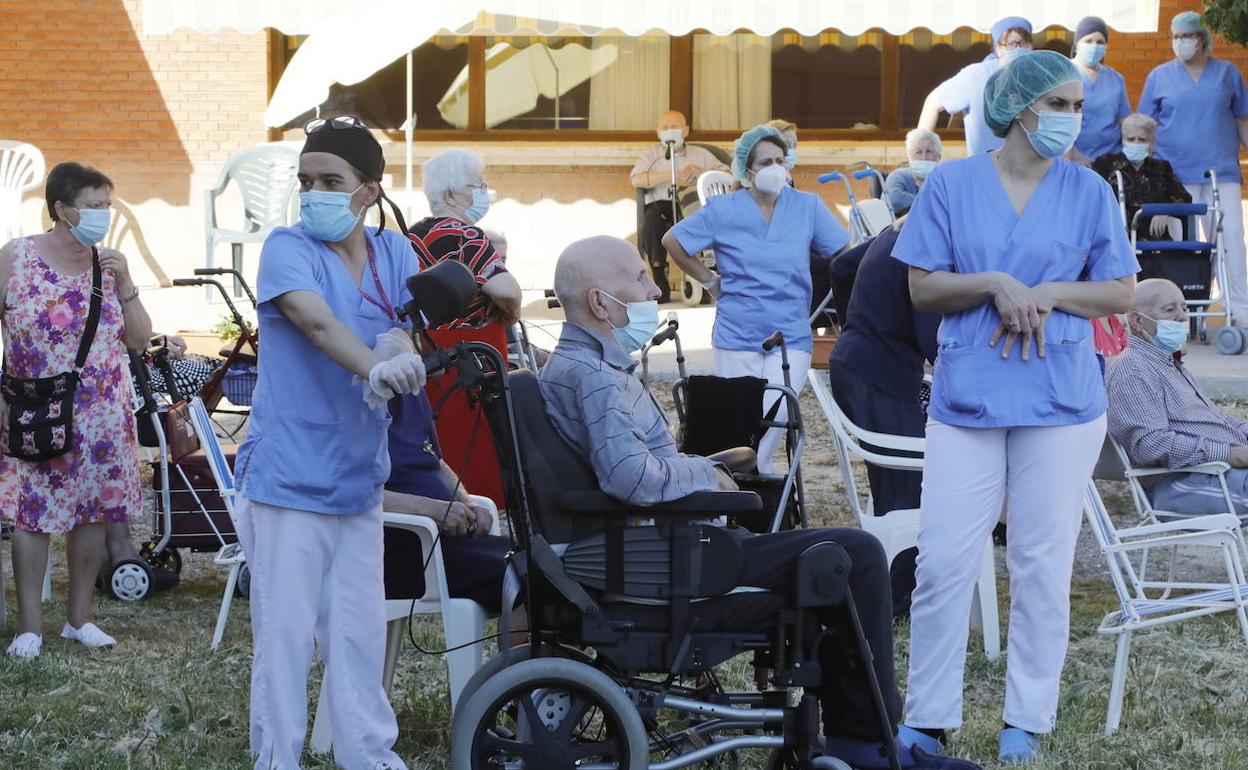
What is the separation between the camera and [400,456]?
16.6 ft

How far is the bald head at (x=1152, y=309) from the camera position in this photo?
6.36 m

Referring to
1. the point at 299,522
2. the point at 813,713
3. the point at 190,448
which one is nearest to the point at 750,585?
the point at 813,713

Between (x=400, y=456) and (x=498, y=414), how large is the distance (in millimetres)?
955

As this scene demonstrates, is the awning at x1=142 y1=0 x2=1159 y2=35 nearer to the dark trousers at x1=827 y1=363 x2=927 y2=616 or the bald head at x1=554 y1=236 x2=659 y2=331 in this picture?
the dark trousers at x1=827 y1=363 x2=927 y2=616

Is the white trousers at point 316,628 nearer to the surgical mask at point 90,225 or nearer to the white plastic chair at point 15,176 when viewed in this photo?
the surgical mask at point 90,225

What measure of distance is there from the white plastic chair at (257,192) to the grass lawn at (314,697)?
8.40 metres

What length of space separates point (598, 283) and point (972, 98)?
669cm

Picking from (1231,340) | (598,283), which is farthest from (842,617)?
(1231,340)

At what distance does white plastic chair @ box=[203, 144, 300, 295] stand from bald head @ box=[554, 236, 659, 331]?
10792 millimetres

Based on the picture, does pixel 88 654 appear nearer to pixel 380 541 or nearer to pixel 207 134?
pixel 380 541

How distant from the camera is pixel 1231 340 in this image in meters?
11.9

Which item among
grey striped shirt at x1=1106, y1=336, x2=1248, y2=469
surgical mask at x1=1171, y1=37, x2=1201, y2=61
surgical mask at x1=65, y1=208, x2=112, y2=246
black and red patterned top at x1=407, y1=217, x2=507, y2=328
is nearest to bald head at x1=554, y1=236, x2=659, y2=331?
black and red patterned top at x1=407, y1=217, x2=507, y2=328

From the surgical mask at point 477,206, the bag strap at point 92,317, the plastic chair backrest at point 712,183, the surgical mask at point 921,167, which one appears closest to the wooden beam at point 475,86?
the plastic chair backrest at point 712,183

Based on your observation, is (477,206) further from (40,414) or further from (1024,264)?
(1024,264)
